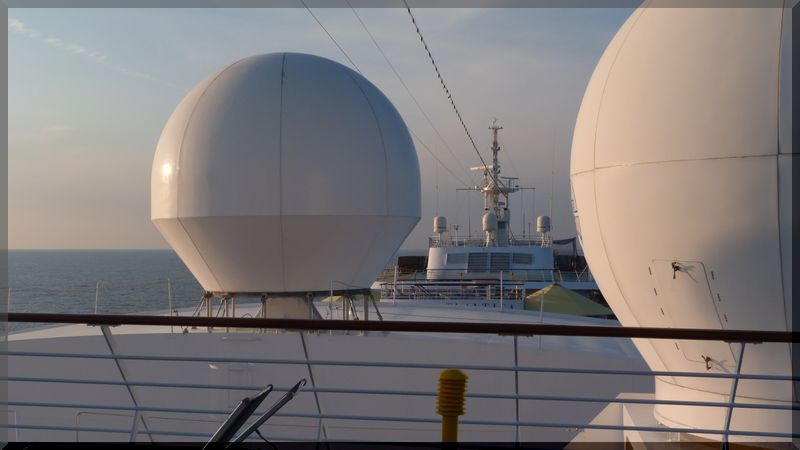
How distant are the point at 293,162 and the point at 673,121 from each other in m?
4.94

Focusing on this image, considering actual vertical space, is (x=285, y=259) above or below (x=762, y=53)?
below

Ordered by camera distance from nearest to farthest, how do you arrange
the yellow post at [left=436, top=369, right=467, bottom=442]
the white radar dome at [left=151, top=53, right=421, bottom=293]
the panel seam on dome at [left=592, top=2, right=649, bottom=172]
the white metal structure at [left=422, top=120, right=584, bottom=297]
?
the yellow post at [left=436, top=369, right=467, bottom=442]
the panel seam on dome at [left=592, top=2, right=649, bottom=172]
the white radar dome at [left=151, top=53, right=421, bottom=293]
the white metal structure at [left=422, top=120, right=584, bottom=297]

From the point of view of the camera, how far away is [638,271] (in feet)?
17.2

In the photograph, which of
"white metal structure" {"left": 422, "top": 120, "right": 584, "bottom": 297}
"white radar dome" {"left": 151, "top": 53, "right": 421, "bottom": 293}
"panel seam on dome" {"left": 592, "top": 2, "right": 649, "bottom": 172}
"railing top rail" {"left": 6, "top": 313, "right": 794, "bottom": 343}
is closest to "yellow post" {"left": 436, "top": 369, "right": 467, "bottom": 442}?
"railing top rail" {"left": 6, "top": 313, "right": 794, "bottom": 343}

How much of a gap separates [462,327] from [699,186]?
2.18m

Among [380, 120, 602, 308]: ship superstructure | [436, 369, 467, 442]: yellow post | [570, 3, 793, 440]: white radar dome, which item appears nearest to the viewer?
[436, 369, 467, 442]: yellow post

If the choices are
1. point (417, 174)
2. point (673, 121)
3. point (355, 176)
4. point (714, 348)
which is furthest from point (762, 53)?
point (417, 174)

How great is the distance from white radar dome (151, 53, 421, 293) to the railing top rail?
5.14 m

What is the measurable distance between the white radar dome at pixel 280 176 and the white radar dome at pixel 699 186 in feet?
13.3

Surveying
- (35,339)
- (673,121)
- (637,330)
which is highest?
(673,121)

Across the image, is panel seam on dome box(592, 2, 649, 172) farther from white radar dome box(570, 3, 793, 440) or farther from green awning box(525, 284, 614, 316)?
green awning box(525, 284, 614, 316)

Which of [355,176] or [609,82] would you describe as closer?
[609,82]

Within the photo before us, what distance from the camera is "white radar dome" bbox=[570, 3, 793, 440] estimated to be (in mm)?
4574

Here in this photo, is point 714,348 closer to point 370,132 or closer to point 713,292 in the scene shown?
point 713,292
